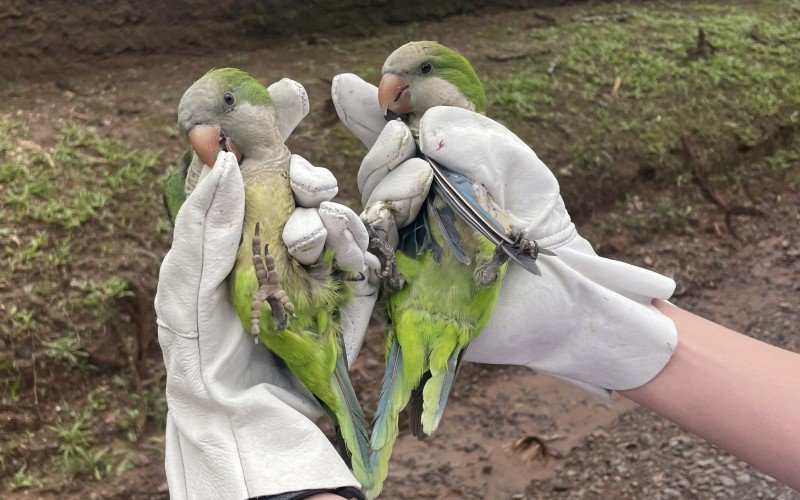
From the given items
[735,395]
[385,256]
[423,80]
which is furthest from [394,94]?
[735,395]

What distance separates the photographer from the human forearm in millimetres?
1908

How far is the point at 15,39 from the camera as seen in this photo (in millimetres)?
3732

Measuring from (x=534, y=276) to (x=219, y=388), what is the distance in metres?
0.84

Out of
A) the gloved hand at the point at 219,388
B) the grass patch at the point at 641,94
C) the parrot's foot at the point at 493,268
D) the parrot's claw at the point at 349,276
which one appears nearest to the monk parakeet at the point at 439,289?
the parrot's foot at the point at 493,268

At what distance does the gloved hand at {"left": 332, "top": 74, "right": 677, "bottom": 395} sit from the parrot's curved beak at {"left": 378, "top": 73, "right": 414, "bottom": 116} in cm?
5

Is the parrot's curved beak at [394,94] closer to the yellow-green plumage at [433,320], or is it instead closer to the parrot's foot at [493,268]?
the yellow-green plumage at [433,320]

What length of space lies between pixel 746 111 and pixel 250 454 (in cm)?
424

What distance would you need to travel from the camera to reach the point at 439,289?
1970 millimetres

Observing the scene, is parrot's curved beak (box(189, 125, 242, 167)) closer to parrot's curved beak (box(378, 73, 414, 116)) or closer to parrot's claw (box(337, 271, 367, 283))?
parrot's claw (box(337, 271, 367, 283))

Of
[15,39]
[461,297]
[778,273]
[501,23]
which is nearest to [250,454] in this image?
[461,297]

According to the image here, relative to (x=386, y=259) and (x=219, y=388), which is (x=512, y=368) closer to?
(x=386, y=259)

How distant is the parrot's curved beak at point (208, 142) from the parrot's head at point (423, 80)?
1.63ft

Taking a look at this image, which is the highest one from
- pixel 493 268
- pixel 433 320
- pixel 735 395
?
pixel 493 268

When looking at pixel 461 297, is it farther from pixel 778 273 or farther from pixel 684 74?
pixel 684 74
